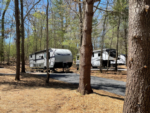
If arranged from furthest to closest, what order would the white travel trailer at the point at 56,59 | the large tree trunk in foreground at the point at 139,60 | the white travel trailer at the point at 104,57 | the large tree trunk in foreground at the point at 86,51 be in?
the white travel trailer at the point at 104,57 < the white travel trailer at the point at 56,59 < the large tree trunk in foreground at the point at 86,51 < the large tree trunk in foreground at the point at 139,60

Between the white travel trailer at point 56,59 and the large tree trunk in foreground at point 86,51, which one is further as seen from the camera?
the white travel trailer at point 56,59

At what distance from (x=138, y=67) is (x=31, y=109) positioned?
3.04 metres

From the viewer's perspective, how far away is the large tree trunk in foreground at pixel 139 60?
2197 millimetres

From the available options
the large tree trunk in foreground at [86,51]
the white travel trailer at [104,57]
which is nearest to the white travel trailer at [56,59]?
the white travel trailer at [104,57]

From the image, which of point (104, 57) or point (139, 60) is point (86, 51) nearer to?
point (139, 60)

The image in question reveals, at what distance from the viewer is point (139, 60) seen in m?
2.21

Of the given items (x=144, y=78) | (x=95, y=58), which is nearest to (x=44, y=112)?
(x=144, y=78)

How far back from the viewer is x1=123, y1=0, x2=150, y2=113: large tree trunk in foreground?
7.21ft

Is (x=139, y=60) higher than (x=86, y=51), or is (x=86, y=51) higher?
(x=86, y=51)

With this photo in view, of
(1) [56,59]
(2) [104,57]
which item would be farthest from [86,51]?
(2) [104,57]

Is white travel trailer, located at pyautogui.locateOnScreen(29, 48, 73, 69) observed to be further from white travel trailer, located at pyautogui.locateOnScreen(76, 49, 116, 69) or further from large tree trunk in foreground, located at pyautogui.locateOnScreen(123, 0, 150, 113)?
large tree trunk in foreground, located at pyautogui.locateOnScreen(123, 0, 150, 113)

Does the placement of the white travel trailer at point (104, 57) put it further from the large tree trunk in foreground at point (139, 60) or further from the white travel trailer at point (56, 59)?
the large tree trunk in foreground at point (139, 60)

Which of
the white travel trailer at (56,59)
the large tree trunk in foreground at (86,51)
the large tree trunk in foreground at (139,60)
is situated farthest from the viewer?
the white travel trailer at (56,59)

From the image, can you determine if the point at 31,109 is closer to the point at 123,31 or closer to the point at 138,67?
the point at 138,67
